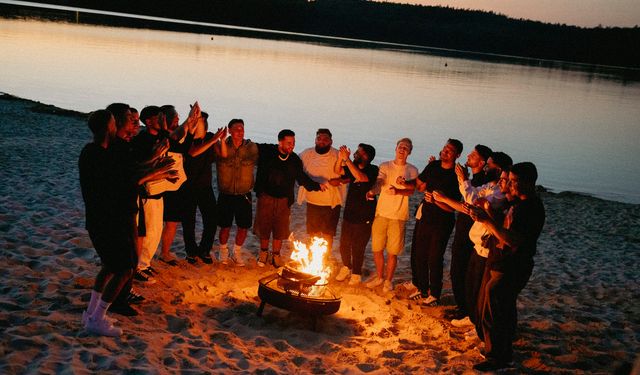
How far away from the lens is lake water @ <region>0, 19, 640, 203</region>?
84.8ft

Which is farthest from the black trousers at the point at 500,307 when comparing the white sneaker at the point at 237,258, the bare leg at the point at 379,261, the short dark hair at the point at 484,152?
the white sneaker at the point at 237,258

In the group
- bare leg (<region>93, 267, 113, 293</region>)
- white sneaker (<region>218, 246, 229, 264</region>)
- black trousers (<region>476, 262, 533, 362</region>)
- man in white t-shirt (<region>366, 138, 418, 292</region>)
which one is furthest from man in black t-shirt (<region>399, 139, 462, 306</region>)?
bare leg (<region>93, 267, 113, 293</region>)

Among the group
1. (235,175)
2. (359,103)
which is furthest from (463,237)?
(359,103)

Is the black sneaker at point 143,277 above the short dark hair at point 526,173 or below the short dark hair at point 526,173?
below

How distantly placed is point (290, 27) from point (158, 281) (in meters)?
170

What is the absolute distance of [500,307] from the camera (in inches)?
206

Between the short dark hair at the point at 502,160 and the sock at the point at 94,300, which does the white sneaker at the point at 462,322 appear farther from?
the sock at the point at 94,300

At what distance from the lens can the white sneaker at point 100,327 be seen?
5.02 m

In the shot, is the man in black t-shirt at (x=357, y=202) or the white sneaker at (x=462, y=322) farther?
the man in black t-shirt at (x=357, y=202)

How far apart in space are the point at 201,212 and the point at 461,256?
3.41 meters

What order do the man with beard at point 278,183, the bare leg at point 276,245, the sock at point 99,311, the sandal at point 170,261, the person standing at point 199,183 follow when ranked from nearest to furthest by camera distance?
the sock at point 99,311 → the person standing at point 199,183 → the sandal at point 170,261 → the man with beard at point 278,183 → the bare leg at point 276,245

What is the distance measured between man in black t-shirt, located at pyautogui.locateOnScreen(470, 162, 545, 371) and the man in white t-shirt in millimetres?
1925

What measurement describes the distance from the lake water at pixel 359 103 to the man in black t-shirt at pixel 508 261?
57.1ft

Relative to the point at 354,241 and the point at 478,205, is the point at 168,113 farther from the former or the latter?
the point at 478,205
